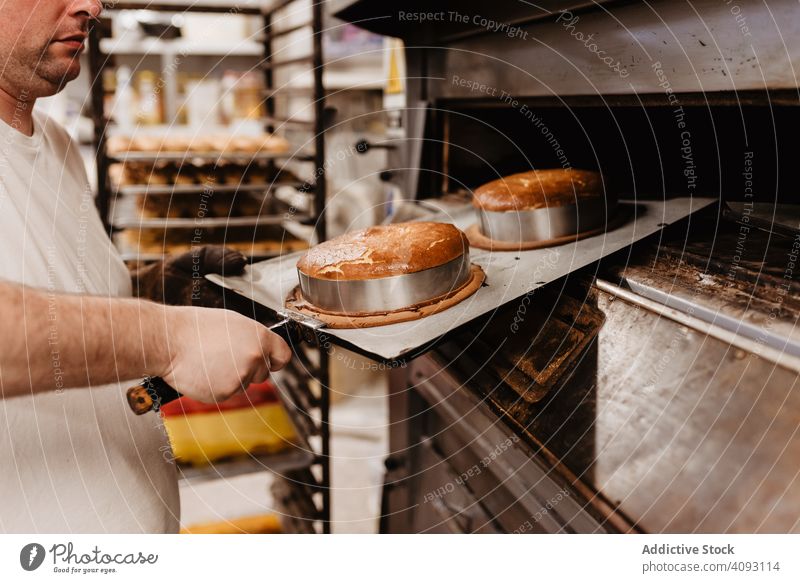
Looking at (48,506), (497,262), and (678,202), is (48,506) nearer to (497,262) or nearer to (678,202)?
(497,262)

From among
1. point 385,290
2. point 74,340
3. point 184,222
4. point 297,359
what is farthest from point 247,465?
point 74,340

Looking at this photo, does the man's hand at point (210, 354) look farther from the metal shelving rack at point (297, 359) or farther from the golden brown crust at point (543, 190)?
the metal shelving rack at point (297, 359)

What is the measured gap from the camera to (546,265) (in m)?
1.02

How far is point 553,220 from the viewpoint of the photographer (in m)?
1.12

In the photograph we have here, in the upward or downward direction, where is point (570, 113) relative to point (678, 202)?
upward

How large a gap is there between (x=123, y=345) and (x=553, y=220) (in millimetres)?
737

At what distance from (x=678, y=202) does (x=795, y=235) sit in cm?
22

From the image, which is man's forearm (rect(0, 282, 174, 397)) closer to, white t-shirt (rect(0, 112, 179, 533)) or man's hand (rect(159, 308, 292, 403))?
man's hand (rect(159, 308, 292, 403))

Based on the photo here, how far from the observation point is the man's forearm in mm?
709

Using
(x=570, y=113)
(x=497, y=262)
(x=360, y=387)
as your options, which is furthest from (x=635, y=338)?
(x=360, y=387)
